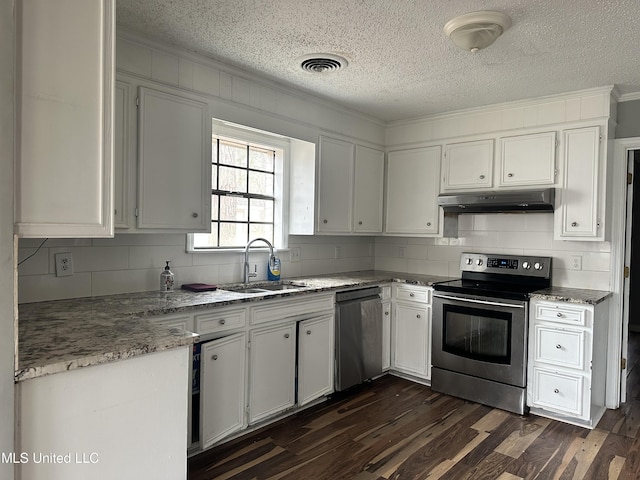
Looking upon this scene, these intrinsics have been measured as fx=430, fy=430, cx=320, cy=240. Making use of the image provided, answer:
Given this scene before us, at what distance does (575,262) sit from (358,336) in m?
1.86

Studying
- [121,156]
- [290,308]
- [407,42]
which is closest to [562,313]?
[290,308]

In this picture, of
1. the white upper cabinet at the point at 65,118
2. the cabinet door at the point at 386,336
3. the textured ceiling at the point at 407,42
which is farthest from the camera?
the cabinet door at the point at 386,336

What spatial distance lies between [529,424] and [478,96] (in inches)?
99.4

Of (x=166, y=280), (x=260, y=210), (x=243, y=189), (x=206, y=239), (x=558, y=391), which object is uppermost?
(x=243, y=189)

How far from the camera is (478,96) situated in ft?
11.5

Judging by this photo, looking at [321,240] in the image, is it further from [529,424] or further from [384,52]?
[529,424]

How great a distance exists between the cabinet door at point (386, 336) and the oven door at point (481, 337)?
44 cm

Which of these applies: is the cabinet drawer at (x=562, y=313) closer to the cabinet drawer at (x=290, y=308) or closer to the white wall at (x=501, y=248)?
the white wall at (x=501, y=248)

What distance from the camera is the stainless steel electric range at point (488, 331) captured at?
3.19 meters

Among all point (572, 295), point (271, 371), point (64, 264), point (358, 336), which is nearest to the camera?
point (64, 264)

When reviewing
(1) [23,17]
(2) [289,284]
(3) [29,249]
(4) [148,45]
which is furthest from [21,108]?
(2) [289,284]

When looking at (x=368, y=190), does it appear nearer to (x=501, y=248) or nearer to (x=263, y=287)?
(x=501, y=248)

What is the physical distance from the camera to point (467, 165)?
3857 millimetres

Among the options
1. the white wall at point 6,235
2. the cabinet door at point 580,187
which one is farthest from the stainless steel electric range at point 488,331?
the white wall at point 6,235
